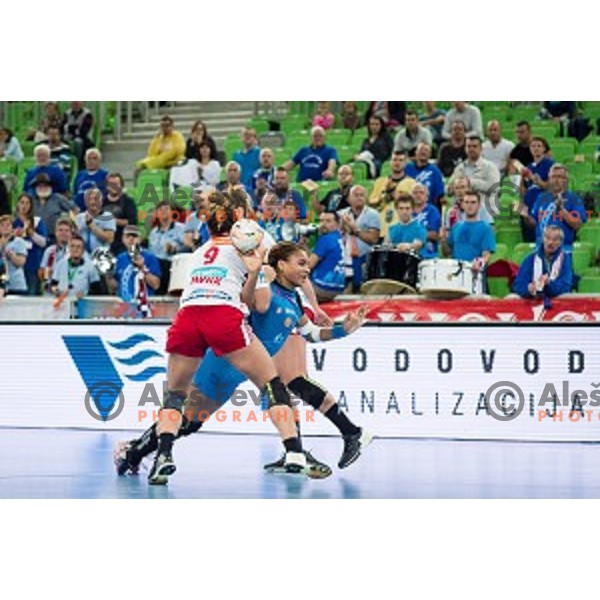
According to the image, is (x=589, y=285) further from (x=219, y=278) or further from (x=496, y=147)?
(x=219, y=278)

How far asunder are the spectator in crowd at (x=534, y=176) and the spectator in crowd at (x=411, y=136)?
126cm

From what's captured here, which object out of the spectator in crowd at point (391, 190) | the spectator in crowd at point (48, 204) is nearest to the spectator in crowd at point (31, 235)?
the spectator in crowd at point (48, 204)

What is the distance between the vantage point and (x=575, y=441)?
49.7ft

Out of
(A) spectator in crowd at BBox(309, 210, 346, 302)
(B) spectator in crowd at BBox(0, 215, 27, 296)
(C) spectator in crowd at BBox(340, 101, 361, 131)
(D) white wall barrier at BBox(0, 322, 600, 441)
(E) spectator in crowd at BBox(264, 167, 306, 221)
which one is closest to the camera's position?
(D) white wall barrier at BBox(0, 322, 600, 441)

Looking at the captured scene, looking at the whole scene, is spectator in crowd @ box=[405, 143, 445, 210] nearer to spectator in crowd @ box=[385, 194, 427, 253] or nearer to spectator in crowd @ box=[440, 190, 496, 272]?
spectator in crowd @ box=[385, 194, 427, 253]

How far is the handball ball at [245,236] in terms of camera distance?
12.2 metres

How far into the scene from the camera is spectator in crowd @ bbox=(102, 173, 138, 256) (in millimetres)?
17750

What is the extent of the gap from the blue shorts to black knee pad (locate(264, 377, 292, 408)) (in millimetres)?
280

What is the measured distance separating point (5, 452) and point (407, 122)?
607 centimetres

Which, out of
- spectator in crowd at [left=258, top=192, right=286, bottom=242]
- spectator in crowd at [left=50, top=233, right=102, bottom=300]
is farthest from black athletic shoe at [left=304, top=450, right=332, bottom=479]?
spectator in crowd at [left=50, top=233, right=102, bottom=300]

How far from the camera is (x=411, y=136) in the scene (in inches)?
737

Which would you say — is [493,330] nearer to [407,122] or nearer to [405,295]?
[405,295]

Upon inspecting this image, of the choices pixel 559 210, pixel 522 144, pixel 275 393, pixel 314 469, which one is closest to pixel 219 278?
pixel 275 393

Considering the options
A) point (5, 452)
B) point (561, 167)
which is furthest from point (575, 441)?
point (5, 452)
